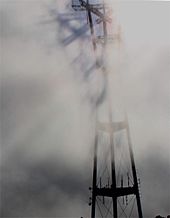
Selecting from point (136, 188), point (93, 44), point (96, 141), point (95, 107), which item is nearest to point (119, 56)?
point (93, 44)

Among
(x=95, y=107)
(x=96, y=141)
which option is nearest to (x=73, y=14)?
(x=95, y=107)

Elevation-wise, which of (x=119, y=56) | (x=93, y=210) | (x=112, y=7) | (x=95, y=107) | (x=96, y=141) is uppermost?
(x=112, y=7)

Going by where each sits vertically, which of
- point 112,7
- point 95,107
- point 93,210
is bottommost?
point 93,210

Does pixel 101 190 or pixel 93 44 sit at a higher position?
pixel 93 44

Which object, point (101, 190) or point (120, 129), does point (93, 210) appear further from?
point (120, 129)

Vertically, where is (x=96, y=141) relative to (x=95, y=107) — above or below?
below

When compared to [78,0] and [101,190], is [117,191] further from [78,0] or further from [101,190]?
[78,0]

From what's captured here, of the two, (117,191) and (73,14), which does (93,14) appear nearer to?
(73,14)
